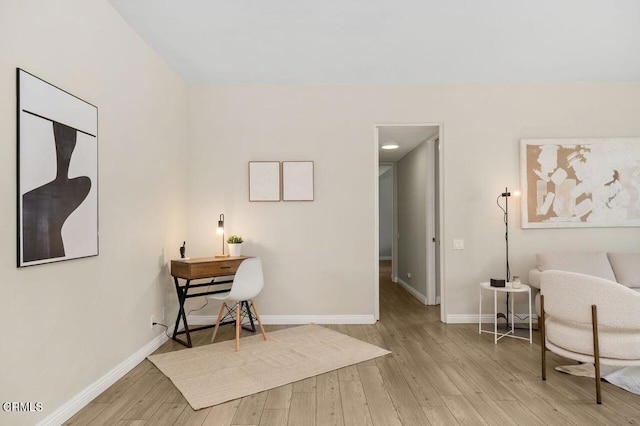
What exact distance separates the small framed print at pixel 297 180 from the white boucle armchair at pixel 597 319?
8.51 feet

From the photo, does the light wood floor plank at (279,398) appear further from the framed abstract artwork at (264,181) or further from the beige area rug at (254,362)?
the framed abstract artwork at (264,181)

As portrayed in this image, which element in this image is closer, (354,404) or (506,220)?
(354,404)

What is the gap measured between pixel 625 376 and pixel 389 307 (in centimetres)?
271

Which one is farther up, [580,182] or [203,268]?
[580,182]

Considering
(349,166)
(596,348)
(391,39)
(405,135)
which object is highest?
(391,39)

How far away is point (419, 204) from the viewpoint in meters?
5.68

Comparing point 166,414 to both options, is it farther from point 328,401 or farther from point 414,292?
point 414,292

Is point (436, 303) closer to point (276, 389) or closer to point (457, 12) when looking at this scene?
point (276, 389)

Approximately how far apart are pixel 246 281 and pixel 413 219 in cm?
338

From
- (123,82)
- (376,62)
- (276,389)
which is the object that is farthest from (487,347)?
(123,82)

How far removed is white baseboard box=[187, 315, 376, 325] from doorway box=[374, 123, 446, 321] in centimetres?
24

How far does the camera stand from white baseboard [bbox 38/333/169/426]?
87.0 inches

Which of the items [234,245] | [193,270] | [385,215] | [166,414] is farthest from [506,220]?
[385,215]

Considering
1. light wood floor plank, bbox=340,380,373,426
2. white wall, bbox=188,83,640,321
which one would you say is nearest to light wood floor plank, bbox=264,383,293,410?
light wood floor plank, bbox=340,380,373,426
